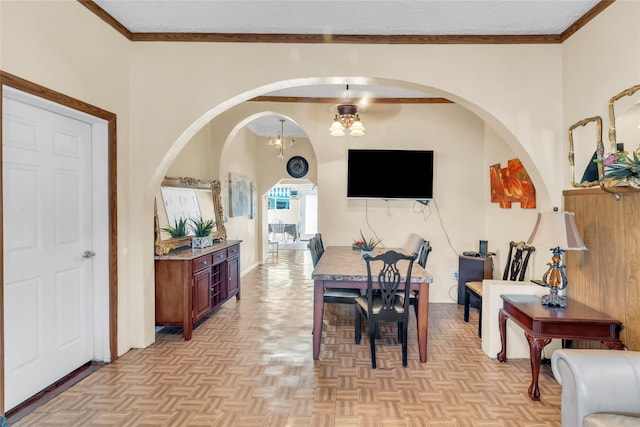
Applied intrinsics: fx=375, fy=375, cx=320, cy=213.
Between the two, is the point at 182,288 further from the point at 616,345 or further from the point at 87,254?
the point at 616,345

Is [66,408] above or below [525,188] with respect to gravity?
below

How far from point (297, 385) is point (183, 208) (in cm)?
281

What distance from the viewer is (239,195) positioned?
6.89 m

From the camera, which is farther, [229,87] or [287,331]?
[287,331]

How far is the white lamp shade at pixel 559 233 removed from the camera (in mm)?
2654

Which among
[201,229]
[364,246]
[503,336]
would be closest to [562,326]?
[503,336]

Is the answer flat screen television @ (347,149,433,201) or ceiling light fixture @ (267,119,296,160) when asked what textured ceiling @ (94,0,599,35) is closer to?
flat screen television @ (347,149,433,201)

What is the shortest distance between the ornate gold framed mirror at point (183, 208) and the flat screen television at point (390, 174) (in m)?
2.00

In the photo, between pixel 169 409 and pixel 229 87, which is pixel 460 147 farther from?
pixel 169 409

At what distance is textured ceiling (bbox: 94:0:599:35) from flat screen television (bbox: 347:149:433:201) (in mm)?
2058

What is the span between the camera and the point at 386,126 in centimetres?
534

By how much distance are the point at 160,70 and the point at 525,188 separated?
13.0ft

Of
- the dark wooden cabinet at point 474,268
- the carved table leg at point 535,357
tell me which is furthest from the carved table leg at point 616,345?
the dark wooden cabinet at point 474,268

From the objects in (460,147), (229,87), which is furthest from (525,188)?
(229,87)
